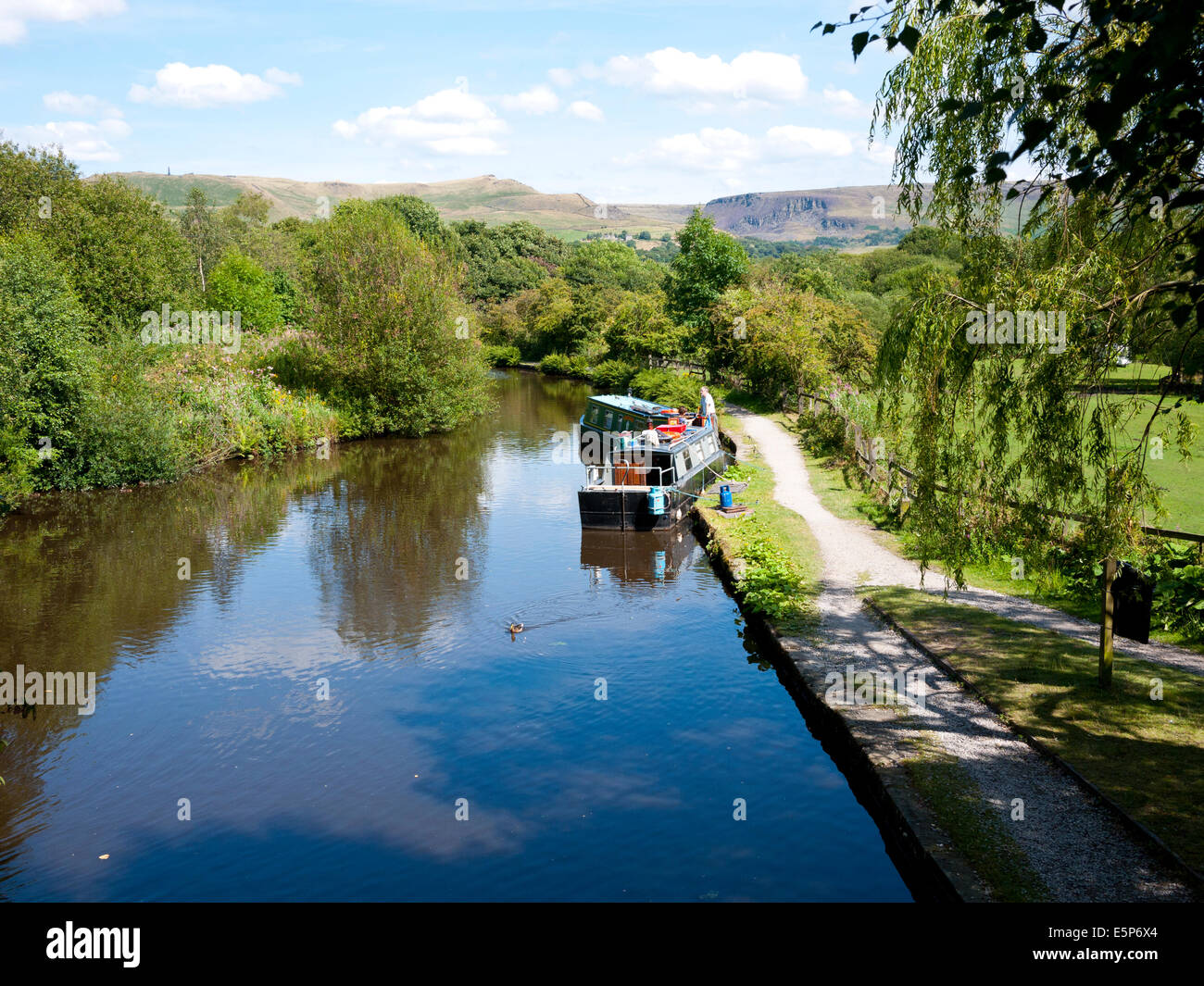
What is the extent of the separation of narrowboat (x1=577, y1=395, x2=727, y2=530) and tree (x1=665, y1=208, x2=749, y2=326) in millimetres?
21257

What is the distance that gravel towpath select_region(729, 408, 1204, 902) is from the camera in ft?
22.1

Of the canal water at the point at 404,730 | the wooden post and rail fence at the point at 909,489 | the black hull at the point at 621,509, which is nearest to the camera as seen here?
the canal water at the point at 404,730

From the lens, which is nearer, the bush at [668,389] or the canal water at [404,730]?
the canal water at [404,730]

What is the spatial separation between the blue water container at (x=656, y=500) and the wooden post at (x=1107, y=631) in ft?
39.9

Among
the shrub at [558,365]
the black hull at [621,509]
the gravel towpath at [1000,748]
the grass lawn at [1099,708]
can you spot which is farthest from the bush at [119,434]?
the shrub at [558,365]

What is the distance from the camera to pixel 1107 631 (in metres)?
9.72

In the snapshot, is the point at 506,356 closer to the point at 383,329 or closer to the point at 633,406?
the point at 383,329

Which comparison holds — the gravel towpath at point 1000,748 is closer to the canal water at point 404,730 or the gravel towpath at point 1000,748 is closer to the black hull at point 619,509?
the canal water at point 404,730

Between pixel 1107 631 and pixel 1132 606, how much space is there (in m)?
0.43

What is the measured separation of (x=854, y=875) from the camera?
27.6ft

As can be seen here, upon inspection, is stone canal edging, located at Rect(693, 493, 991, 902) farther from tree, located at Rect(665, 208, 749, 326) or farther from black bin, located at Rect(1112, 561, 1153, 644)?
tree, located at Rect(665, 208, 749, 326)

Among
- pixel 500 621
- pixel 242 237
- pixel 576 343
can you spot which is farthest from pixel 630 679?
pixel 242 237

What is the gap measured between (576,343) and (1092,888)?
5633 cm

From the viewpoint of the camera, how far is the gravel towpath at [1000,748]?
22.1 feet
